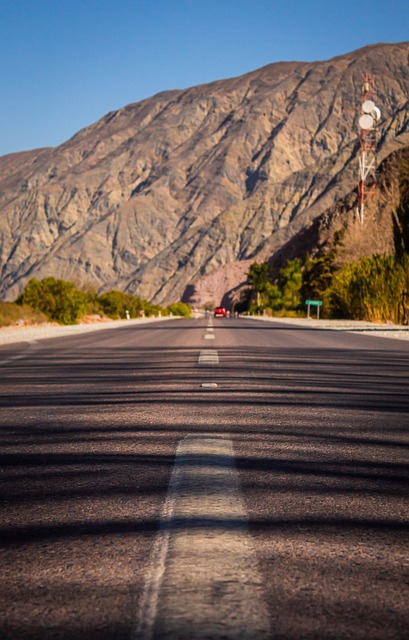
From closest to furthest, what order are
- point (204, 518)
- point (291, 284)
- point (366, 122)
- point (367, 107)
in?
point (204, 518)
point (366, 122)
point (367, 107)
point (291, 284)

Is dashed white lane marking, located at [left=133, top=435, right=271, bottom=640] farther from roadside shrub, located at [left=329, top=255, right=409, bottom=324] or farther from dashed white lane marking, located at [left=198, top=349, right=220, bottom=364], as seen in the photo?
roadside shrub, located at [left=329, top=255, right=409, bottom=324]

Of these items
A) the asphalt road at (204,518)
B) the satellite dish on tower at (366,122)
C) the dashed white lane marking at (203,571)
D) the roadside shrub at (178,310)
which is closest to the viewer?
the dashed white lane marking at (203,571)

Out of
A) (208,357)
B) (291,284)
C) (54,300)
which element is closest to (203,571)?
(208,357)

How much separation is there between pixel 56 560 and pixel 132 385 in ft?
22.6

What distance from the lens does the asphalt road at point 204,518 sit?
8.23 feet

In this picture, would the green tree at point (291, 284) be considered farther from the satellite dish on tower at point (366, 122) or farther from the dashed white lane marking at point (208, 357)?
the dashed white lane marking at point (208, 357)

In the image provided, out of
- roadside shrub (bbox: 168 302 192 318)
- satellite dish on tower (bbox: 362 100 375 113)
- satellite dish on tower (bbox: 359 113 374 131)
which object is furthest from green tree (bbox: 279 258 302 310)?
roadside shrub (bbox: 168 302 192 318)

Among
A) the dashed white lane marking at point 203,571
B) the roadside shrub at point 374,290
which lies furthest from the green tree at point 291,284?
the dashed white lane marking at point 203,571

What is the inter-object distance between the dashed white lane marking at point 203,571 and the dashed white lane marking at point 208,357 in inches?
372

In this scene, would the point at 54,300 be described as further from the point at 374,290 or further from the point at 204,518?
the point at 204,518

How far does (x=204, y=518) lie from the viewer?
11.8 ft

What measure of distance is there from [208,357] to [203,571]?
39.5 ft

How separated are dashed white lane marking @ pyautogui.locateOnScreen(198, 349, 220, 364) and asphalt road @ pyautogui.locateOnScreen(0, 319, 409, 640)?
543 centimetres

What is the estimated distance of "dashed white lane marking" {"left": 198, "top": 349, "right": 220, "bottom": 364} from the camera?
14.0 metres
